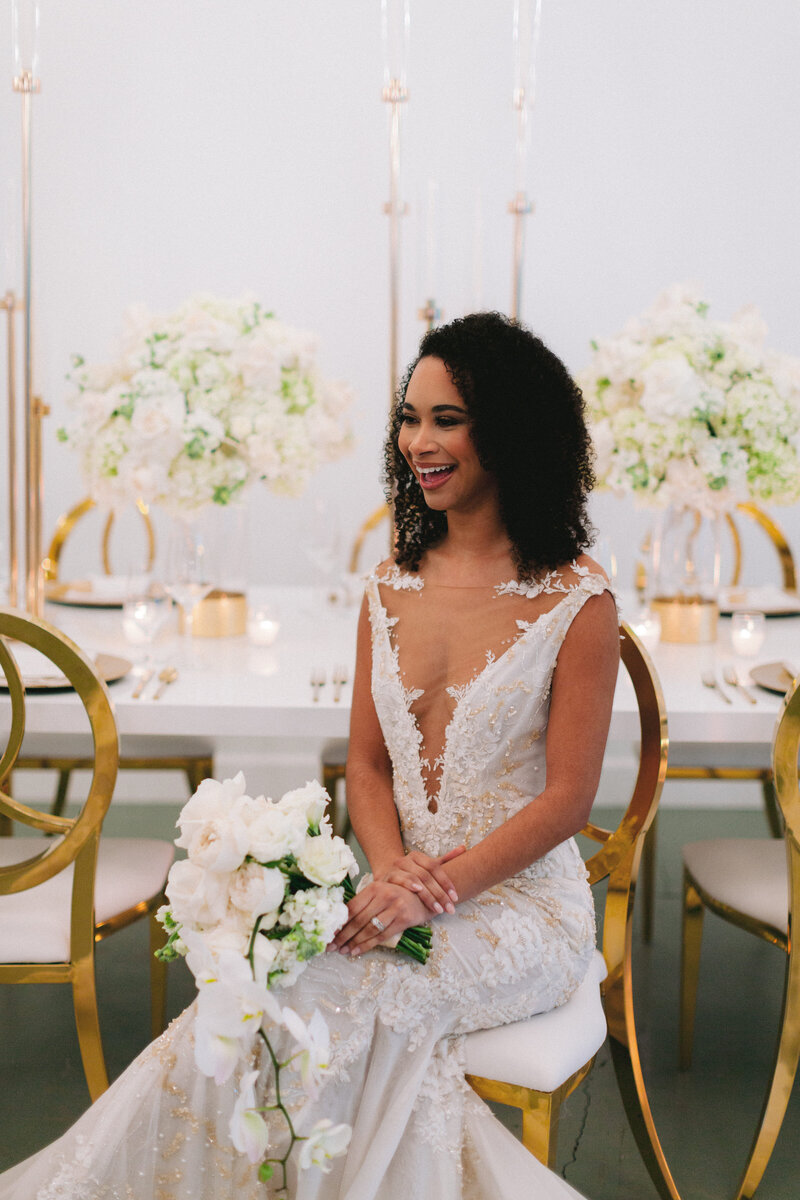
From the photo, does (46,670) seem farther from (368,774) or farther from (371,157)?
(371,157)

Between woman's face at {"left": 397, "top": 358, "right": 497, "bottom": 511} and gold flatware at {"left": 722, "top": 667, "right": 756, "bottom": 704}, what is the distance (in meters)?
0.86

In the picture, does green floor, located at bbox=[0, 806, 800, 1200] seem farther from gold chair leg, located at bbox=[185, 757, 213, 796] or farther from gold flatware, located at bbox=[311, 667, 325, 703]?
gold flatware, located at bbox=[311, 667, 325, 703]

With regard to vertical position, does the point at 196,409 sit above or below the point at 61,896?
above

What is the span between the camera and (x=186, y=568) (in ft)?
9.18

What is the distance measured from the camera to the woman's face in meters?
1.91

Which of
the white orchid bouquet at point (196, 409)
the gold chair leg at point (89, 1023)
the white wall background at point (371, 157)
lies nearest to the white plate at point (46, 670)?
the white orchid bouquet at point (196, 409)

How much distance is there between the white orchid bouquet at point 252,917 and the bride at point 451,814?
0.58 feet

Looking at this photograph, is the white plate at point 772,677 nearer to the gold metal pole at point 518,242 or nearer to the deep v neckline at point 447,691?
the deep v neckline at point 447,691

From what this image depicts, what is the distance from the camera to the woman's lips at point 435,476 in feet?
6.34

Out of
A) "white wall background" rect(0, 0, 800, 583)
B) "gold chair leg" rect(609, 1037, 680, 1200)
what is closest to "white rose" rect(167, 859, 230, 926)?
"gold chair leg" rect(609, 1037, 680, 1200)

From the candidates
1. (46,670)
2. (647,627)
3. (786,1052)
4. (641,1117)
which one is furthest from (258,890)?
(647,627)

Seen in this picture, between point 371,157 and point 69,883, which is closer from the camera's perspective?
point 69,883

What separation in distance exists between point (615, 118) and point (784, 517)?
76.5 inches

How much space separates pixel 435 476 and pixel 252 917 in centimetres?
85
